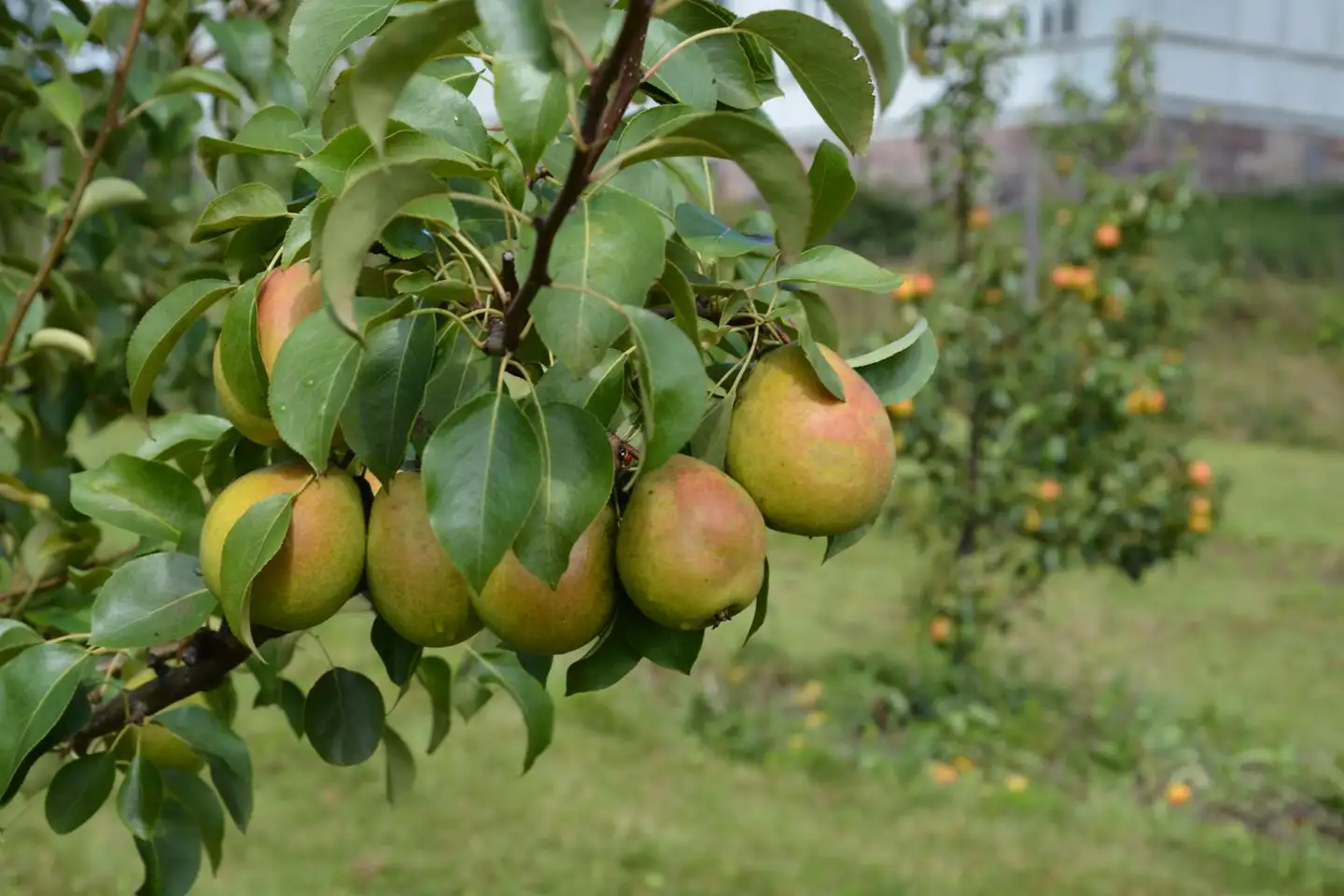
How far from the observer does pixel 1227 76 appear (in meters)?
7.92

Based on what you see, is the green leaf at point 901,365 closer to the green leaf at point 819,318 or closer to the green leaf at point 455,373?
the green leaf at point 819,318

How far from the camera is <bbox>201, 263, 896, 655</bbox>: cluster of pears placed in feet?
1.95

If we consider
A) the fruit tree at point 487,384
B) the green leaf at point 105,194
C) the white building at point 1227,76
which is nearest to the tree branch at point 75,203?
the green leaf at point 105,194

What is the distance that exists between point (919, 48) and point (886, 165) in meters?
5.99

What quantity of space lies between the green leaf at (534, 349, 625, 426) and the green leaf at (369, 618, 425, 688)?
222 millimetres

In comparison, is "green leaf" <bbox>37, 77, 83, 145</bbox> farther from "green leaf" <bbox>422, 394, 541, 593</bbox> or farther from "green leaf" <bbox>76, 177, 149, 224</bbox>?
"green leaf" <bbox>422, 394, 541, 593</bbox>

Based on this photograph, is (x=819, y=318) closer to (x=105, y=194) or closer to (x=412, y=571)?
(x=412, y=571)

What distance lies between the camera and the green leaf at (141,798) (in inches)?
30.9

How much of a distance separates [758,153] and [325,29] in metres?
0.27

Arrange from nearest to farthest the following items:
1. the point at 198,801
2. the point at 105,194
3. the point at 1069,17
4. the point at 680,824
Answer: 1. the point at 198,801
2. the point at 105,194
3. the point at 680,824
4. the point at 1069,17

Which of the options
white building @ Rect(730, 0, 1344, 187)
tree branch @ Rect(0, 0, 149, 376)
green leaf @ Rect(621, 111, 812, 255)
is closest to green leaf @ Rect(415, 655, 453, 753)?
tree branch @ Rect(0, 0, 149, 376)

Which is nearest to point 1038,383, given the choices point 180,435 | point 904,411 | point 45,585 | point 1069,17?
point 904,411

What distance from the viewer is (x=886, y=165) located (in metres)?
9.07

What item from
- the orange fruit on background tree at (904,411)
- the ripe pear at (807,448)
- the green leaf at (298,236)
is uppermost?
the green leaf at (298,236)
